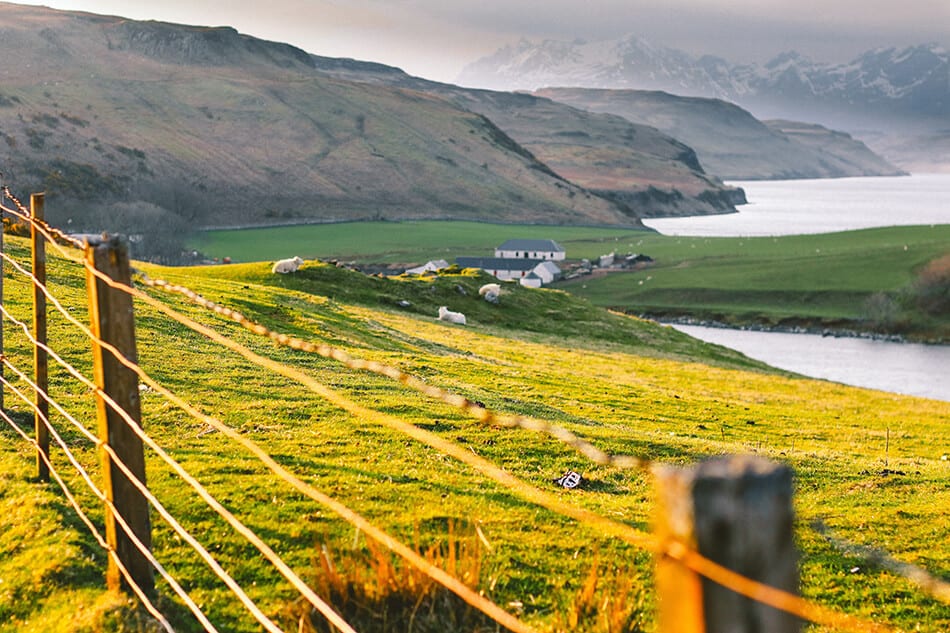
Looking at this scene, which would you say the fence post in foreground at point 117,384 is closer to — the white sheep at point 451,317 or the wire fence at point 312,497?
the wire fence at point 312,497

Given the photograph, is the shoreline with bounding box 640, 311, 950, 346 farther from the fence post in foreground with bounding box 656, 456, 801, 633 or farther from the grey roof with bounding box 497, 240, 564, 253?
the fence post in foreground with bounding box 656, 456, 801, 633

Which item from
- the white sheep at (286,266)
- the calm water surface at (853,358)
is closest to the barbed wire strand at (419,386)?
the white sheep at (286,266)

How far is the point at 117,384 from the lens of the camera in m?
7.57

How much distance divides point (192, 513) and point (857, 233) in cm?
20867

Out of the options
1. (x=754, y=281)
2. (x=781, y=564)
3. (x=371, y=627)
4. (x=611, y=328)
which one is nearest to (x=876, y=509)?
(x=371, y=627)

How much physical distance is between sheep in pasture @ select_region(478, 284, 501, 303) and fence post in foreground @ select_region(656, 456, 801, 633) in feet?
188

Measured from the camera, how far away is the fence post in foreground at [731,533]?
264 centimetres

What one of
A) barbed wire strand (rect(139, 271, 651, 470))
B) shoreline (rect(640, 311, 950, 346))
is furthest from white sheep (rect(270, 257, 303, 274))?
shoreline (rect(640, 311, 950, 346))

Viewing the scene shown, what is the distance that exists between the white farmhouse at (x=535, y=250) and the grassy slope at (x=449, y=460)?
146015mm

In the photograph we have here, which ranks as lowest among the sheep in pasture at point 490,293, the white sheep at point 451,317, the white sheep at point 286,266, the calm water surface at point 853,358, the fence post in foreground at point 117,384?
the calm water surface at point 853,358

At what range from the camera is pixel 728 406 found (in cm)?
3080

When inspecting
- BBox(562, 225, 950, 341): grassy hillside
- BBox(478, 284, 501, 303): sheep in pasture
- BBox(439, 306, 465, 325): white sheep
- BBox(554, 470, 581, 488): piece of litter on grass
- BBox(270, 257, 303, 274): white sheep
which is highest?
BBox(270, 257, 303, 274): white sheep

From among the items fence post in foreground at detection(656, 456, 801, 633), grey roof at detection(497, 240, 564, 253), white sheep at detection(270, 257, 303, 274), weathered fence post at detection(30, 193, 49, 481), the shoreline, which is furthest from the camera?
grey roof at detection(497, 240, 564, 253)

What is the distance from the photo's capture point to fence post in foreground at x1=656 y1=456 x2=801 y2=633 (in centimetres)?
264
